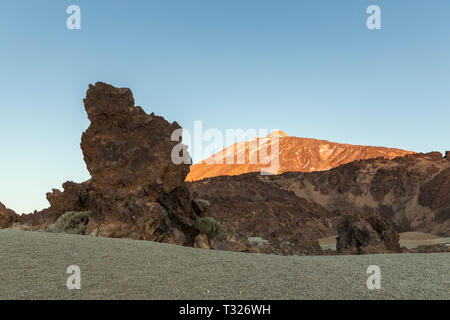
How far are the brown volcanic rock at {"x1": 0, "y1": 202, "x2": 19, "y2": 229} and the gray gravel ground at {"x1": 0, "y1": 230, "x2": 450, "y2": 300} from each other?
7785mm

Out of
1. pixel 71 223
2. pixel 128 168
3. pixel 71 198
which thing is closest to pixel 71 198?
pixel 71 198

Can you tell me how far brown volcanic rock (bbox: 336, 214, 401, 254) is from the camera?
61.6 feet

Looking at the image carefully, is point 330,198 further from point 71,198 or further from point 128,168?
point 128,168

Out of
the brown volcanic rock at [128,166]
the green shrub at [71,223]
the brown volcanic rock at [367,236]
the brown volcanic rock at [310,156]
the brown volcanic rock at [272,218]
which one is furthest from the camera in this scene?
the brown volcanic rock at [310,156]

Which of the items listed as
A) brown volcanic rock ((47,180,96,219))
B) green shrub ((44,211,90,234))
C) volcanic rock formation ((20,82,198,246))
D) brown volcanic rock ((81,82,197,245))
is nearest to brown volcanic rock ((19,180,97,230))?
brown volcanic rock ((47,180,96,219))

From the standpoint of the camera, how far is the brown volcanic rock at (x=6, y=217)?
54.0 feet

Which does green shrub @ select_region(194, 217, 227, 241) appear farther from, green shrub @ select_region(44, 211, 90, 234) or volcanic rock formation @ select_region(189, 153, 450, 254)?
volcanic rock formation @ select_region(189, 153, 450, 254)

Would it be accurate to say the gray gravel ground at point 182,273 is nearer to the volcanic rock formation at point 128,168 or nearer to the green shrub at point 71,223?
the volcanic rock formation at point 128,168

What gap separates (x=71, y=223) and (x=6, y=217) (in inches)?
149

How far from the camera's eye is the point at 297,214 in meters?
40.3

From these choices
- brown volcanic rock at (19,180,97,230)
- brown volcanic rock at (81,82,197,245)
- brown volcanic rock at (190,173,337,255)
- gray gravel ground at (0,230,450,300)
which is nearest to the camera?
gray gravel ground at (0,230,450,300)

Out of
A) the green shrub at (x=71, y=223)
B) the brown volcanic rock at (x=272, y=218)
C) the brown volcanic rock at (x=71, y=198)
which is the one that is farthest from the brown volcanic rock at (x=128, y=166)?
the brown volcanic rock at (x=272, y=218)

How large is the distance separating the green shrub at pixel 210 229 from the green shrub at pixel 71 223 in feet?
17.0

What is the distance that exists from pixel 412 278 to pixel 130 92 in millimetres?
13049
